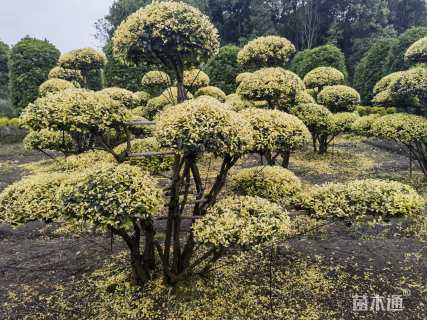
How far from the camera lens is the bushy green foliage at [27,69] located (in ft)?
60.3

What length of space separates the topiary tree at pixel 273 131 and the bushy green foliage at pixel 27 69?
16903mm

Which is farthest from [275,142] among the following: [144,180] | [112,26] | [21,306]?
[112,26]

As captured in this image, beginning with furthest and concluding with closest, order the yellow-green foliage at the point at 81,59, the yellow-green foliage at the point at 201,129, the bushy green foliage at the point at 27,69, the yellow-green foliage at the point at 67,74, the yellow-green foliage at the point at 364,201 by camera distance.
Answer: the bushy green foliage at the point at 27,69, the yellow-green foliage at the point at 67,74, the yellow-green foliage at the point at 81,59, the yellow-green foliage at the point at 364,201, the yellow-green foliage at the point at 201,129

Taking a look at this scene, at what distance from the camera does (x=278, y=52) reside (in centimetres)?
940

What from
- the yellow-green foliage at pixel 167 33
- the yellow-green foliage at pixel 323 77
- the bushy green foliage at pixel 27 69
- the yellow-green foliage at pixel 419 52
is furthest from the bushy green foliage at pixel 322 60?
the yellow-green foliage at pixel 167 33

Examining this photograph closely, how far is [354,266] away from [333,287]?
0.70 metres

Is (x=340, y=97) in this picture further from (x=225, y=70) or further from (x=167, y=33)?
(x=167, y=33)

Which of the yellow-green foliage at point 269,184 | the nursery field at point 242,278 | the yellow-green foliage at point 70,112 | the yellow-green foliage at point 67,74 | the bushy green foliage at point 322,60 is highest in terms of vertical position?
the bushy green foliage at point 322,60

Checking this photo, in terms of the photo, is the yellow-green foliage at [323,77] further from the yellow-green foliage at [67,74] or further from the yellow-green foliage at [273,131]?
the yellow-green foliage at [273,131]

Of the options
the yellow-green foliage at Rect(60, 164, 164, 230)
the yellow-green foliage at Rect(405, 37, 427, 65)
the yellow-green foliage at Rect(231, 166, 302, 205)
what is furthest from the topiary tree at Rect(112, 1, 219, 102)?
the yellow-green foliage at Rect(405, 37, 427, 65)

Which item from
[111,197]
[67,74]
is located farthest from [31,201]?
[67,74]

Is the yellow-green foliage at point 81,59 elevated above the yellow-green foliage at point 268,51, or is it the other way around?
the yellow-green foliage at point 81,59

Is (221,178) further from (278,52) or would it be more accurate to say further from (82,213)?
(278,52)

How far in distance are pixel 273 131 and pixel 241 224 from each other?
4.19 feet
